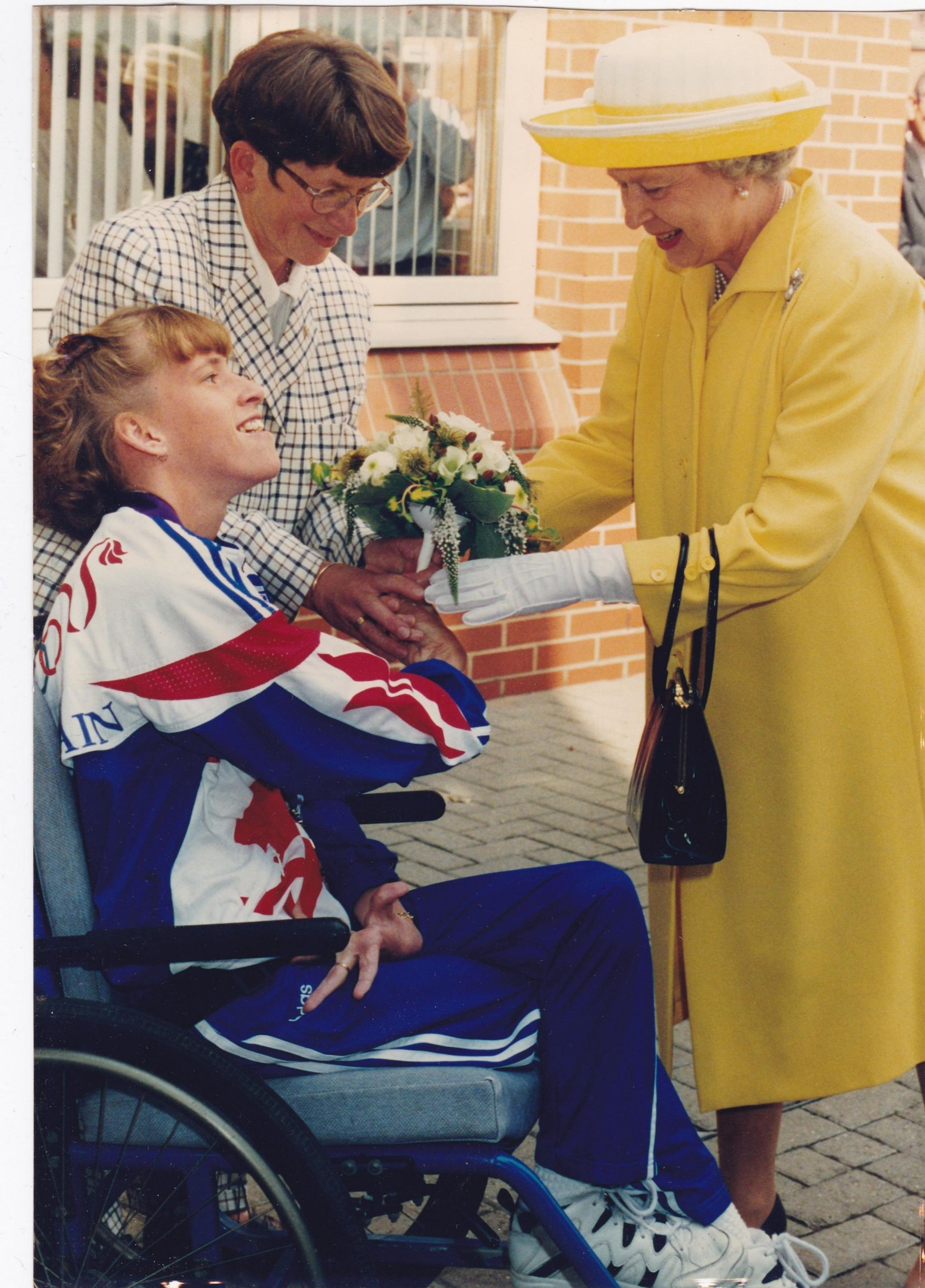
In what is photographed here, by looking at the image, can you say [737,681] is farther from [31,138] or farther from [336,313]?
[31,138]

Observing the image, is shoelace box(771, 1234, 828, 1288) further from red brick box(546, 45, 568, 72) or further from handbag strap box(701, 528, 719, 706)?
red brick box(546, 45, 568, 72)

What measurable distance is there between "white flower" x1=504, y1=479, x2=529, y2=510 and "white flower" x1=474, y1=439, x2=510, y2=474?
2 centimetres

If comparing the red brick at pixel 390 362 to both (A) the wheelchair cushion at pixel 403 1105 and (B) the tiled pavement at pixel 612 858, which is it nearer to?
(B) the tiled pavement at pixel 612 858

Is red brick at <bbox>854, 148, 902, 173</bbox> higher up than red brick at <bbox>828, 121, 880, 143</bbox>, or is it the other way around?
red brick at <bbox>828, 121, 880, 143</bbox>

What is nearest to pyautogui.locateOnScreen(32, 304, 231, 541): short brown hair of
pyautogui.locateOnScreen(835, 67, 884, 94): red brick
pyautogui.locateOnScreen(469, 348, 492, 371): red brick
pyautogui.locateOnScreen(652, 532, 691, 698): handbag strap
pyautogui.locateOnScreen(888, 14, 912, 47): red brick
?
pyautogui.locateOnScreen(652, 532, 691, 698): handbag strap

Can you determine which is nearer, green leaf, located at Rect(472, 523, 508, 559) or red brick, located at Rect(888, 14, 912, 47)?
green leaf, located at Rect(472, 523, 508, 559)

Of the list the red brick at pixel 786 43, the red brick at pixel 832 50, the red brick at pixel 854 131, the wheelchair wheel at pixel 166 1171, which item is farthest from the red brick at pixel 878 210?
the wheelchair wheel at pixel 166 1171

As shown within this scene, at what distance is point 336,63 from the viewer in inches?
98.0

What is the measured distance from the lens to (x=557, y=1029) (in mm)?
2064

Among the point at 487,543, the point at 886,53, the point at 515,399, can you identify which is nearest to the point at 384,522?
the point at 487,543

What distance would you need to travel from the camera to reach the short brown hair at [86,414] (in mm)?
2102

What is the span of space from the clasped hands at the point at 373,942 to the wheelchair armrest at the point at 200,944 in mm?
170

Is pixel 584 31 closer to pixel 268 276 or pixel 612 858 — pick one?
pixel 268 276

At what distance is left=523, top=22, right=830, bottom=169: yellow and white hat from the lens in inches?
85.5
